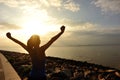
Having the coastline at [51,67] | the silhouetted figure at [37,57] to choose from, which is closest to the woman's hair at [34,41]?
the silhouetted figure at [37,57]

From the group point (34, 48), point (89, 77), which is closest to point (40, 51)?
point (34, 48)

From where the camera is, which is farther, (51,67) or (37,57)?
(51,67)

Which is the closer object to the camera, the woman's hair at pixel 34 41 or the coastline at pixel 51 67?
the woman's hair at pixel 34 41

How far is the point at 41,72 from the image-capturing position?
5.49 m

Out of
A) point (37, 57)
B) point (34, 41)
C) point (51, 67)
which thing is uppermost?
point (34, 41)

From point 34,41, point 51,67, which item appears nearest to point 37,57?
point 34,41

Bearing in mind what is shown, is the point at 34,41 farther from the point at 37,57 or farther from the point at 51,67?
the point at 51,67

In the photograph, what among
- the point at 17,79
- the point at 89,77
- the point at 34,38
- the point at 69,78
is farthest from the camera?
the point at 89,77

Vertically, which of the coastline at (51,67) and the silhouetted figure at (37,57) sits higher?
the silhouetted figure at (37,57)

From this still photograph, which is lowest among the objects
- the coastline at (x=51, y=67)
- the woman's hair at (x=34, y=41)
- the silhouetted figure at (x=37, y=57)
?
Result: the coastline at (x=51, y=67)

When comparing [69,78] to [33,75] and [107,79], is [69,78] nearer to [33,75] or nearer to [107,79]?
[107,79]

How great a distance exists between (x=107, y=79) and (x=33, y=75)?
8134 millimetres

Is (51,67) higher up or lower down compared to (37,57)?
lower down

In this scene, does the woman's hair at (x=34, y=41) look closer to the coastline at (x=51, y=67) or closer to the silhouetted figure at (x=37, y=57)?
the silhouetted figure at (x=37, y=57)
